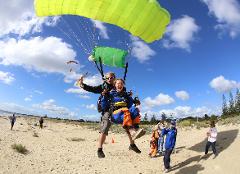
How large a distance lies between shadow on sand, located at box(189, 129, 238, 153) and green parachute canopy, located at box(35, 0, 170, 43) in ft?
30.6

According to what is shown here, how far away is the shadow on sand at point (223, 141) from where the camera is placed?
1859cm

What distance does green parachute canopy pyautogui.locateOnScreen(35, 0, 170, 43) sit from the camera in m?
11.2

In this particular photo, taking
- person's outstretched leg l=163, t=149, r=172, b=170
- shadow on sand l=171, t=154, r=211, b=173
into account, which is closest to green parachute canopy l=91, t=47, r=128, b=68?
person's outstretched leg l=163, t=149, r=172, b=170

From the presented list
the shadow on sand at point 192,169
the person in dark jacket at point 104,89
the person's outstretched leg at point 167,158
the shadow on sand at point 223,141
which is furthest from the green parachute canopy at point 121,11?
the shadow on sand at point 223,141

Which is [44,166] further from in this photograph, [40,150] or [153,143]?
[153,143]

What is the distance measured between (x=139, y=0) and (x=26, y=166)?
12.2m

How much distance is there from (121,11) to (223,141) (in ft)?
38.7

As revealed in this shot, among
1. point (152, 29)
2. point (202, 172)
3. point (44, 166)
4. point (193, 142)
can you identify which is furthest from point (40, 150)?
point (152, 29)

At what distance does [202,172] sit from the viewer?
16188 millimetres

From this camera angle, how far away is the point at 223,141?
64.7ft

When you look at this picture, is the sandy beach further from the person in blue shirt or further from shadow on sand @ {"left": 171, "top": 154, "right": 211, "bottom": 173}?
the person in blue shirt

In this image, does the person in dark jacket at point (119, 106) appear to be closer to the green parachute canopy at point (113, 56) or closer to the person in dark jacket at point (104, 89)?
the person in dark jacket at point (104, 89)

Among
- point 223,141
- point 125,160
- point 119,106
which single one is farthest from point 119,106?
point 223,141

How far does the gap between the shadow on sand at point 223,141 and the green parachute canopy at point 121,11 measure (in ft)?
30.6
